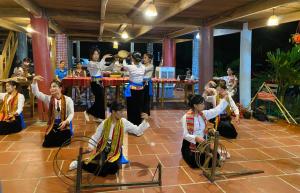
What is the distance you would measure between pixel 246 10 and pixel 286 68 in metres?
1.66

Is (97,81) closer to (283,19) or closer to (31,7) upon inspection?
Answer: (31,7)

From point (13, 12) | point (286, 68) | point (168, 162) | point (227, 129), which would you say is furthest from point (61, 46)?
point (168, 162)

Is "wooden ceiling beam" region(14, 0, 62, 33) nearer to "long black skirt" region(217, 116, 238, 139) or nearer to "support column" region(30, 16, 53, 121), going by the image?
"support column" region(30, 16, 53, 121)

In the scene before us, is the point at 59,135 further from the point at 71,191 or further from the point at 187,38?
the point at 187,38

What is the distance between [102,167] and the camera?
330cm

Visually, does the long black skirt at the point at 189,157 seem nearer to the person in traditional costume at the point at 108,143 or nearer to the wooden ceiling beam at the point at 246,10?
the person in traditional costume at the point at 108,143

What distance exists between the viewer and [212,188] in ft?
10.2

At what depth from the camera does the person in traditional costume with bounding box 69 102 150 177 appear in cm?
327

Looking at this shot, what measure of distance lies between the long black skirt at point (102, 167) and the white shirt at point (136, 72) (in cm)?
238

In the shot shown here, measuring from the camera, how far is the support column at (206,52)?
24.1ft

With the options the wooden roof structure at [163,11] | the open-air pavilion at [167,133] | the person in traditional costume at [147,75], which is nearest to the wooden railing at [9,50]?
the open-air pavilion at [167,133]

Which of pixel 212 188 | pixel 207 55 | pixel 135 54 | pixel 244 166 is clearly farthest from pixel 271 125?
pixel 212 188

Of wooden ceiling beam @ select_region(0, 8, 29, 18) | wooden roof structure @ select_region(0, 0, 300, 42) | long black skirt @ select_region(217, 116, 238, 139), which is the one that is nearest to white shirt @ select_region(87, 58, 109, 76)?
wooden roof structure @ select_region(0, 0, 300, 42)

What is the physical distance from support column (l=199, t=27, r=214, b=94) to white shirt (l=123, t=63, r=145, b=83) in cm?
243
